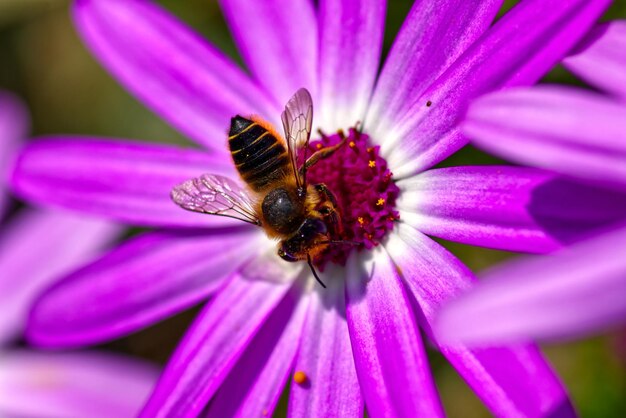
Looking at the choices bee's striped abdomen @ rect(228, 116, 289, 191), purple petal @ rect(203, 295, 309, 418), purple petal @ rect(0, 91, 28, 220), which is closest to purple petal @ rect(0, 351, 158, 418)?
purple petal @ rect(0, 91, 28, 220)

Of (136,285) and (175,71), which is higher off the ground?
(175,71)

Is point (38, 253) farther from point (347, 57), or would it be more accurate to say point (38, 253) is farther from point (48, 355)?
point (347, 57)

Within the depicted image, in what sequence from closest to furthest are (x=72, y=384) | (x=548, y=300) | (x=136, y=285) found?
(x=548, y=300), (x=136, y=285), (x=72, y=384)

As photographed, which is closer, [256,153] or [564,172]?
[564,172]

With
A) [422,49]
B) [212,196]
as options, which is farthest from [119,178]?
[422,49]

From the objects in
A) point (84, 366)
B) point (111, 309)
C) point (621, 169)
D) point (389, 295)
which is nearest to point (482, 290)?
point (621, 169)

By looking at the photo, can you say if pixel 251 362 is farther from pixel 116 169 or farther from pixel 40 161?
pixel 40 161

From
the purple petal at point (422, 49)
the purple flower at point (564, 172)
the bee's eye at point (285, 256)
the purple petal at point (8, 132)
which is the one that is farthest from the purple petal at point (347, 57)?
the purple petal at point (8, 132)

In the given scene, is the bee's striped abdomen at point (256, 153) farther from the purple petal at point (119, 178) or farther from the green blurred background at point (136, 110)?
the green blurred background at point (136, 110)
